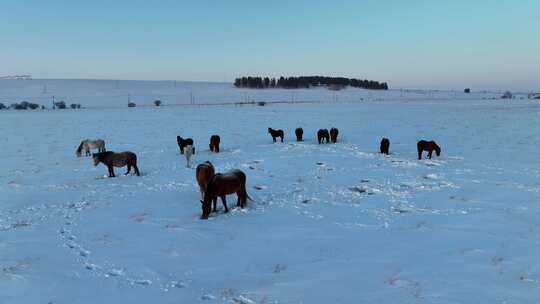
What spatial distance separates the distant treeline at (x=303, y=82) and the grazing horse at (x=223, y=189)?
139484mm

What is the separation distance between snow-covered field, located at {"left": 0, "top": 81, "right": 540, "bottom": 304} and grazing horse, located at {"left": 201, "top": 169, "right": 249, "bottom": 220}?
35 cm

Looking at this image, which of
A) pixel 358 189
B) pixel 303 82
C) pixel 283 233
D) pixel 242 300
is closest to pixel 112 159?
pixel 283 233

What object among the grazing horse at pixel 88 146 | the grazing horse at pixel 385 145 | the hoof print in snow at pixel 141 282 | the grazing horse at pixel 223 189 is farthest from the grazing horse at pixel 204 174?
the grazing horse at pixel 88 146

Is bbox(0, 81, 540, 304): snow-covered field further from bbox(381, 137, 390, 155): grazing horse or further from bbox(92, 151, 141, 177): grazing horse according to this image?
bbox(381, 137, 390, 155): grazing horse

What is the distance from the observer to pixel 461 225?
9219mm


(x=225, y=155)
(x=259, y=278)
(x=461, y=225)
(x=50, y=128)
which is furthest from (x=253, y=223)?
(x=50, y=128)

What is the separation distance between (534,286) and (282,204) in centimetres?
634

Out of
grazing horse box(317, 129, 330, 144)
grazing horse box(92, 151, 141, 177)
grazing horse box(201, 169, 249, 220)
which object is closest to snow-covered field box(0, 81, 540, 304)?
grazing horse box(201, 169, 249, 220)

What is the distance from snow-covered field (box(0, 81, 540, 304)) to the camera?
6.27 m

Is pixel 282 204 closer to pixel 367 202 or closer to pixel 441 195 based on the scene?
pixel 367 202

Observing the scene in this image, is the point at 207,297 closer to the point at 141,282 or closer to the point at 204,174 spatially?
the point at 141,282

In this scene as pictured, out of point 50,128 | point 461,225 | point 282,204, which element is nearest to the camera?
point 461,225

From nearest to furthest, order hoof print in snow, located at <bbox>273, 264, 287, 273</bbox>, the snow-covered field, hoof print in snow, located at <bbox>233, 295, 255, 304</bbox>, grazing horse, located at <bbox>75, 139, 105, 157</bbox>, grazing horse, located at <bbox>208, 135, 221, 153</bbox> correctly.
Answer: hoof print in snow, located at <bbox>233, 295, 255, 304</bbox> → the snow-covered field → hoof print in snow, located at <bbox>273, 264, 287, 273</bbox> → grazing horse, located at <bbox>75, 139, 105, 157</bbox> → grazing horse, located at <bbox>208, 135, 221, 153</bbox>

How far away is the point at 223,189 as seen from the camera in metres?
10.2
